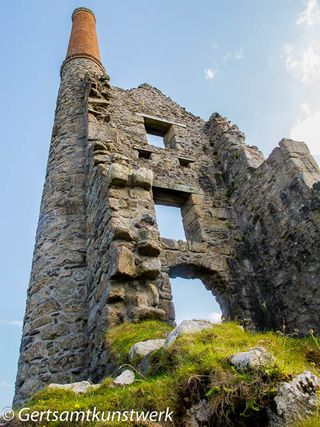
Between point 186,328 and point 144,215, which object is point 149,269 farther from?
point 186,328

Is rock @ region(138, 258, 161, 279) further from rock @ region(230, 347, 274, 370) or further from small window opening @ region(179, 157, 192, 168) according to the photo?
small window opening @ region(179, 157, 192, 168)

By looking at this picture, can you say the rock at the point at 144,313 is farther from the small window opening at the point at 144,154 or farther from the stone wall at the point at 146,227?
the small window opening at the point at 144,154

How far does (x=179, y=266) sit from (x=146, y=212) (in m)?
2.99

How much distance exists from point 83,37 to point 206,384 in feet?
46.5

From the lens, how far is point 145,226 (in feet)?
17.0

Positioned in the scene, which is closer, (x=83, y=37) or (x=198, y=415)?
(x=198, y=415)

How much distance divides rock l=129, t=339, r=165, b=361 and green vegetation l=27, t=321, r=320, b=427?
1.21 feet

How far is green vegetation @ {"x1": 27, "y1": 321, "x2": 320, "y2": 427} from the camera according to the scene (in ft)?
5.93

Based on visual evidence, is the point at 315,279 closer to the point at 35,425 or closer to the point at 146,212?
the point at 146,212

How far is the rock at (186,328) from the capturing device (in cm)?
275

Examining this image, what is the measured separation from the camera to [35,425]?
6.79ft

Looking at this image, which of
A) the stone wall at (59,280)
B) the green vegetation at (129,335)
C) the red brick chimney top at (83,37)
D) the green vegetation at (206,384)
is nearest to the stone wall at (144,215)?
the green vegetation at (129,335)

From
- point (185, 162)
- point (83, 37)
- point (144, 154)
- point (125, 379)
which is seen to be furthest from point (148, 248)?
point (83, 37)

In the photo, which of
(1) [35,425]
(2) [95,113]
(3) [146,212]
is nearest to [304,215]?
(3) [146,212]
